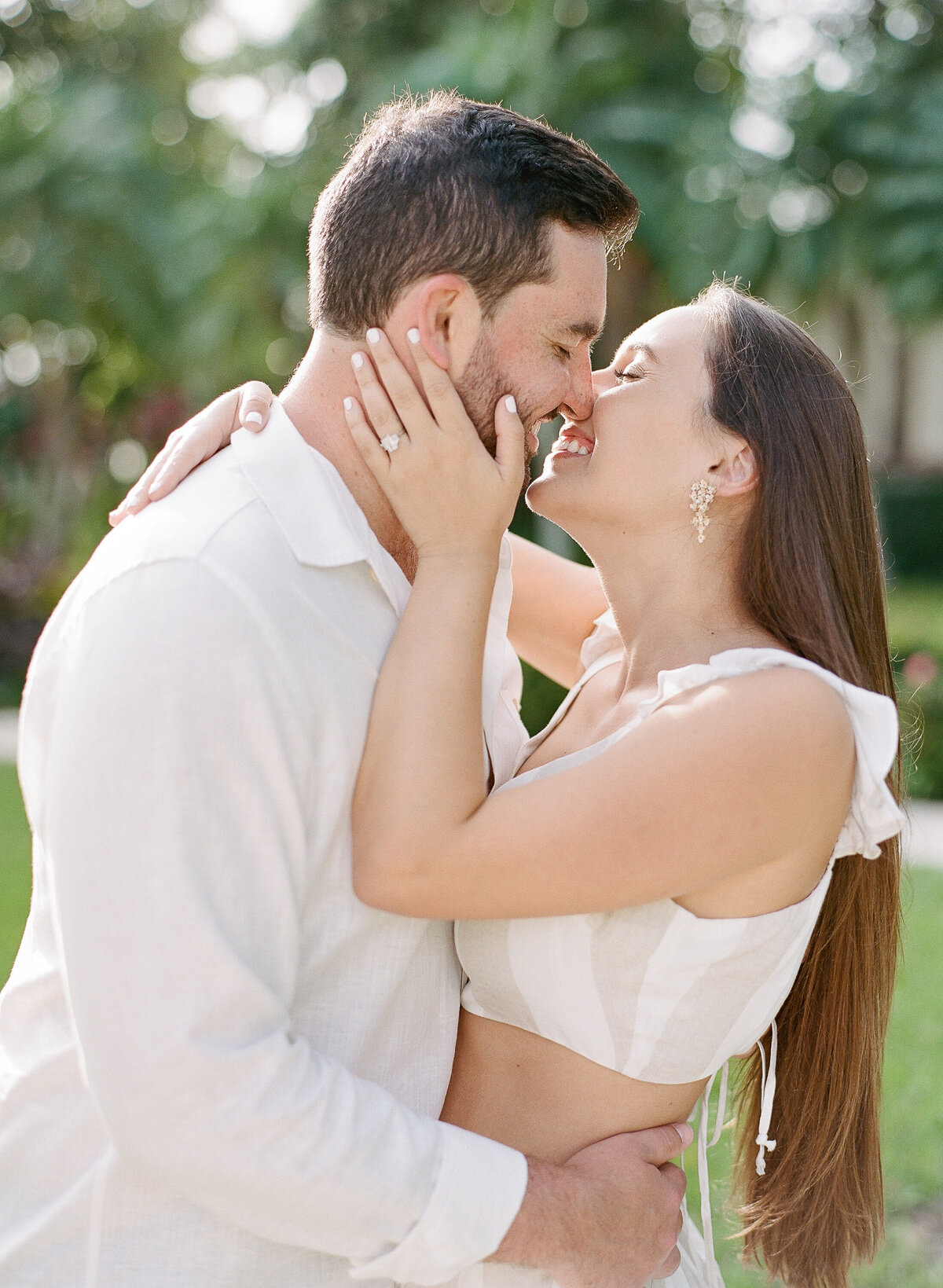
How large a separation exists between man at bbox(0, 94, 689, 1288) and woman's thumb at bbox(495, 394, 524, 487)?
3cm

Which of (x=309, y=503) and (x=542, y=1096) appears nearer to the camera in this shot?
(x=309, y=503)

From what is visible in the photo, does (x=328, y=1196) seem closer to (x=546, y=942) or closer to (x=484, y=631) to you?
(x=546, y=942)

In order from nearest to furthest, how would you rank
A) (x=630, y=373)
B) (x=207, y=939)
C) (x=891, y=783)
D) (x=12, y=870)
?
(x=207, y=939) < (x=891, y=783) < (x=630, y=373) < (x=12, y=870)

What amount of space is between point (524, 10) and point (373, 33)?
4.23 m

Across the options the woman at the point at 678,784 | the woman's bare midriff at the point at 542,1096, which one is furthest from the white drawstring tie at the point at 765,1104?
the woman's bare midriff at the point at 542,1096

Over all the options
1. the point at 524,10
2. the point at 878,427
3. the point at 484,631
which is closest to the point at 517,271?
the point at 484,631

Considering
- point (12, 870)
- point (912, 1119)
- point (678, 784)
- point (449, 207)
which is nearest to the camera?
point (678, 784)

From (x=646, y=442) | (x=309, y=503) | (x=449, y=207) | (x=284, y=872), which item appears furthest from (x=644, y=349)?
(x=284, y=872)

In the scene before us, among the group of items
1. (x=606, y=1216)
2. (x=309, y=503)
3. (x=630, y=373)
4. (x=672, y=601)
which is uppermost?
(x=309, y=503)

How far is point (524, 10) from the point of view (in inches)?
611

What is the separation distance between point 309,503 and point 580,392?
674 millimetres

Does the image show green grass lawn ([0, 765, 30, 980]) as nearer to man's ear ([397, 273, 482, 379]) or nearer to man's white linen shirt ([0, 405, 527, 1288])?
man's white linen shirt ([0, 405, 527, 1288])

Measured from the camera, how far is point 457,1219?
1654 millimetres

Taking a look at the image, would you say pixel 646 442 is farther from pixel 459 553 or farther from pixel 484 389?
pixel 459 553
